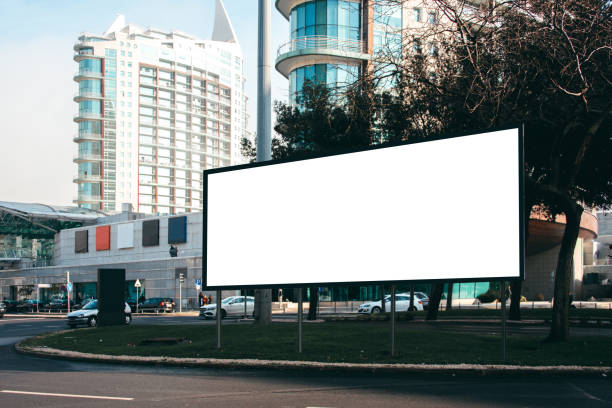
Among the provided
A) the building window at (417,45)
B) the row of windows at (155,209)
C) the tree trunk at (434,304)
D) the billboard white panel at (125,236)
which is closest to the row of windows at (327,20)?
the tree trunk at (434,304)

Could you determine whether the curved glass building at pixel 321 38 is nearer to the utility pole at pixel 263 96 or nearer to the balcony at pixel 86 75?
the utility pole at pixel 263 96

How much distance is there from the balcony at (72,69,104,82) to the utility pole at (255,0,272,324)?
13174cm

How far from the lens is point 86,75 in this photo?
468 ft

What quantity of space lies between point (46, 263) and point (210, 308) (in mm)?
58797

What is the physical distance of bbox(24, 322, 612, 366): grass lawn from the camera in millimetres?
12859

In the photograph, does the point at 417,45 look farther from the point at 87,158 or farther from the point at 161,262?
the point at 87,158

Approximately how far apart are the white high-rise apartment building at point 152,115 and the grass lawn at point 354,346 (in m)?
131

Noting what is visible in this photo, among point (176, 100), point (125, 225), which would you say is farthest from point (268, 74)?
point (176, 100)

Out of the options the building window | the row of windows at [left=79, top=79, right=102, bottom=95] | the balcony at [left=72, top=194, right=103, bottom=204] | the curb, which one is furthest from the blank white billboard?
the row of windows at [left=79, top=79, right=102, bottom=95]

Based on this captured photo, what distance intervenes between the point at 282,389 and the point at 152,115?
15098cm

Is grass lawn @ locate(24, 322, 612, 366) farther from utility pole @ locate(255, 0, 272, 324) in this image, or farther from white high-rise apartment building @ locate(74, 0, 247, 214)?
white high-rise apartment building @ locate(74, 0, 247, 214)

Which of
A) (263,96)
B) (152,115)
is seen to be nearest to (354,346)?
(263,96)

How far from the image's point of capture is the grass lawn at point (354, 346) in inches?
506

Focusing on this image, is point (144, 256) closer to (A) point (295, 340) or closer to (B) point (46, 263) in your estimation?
(B) point (46, 263)
